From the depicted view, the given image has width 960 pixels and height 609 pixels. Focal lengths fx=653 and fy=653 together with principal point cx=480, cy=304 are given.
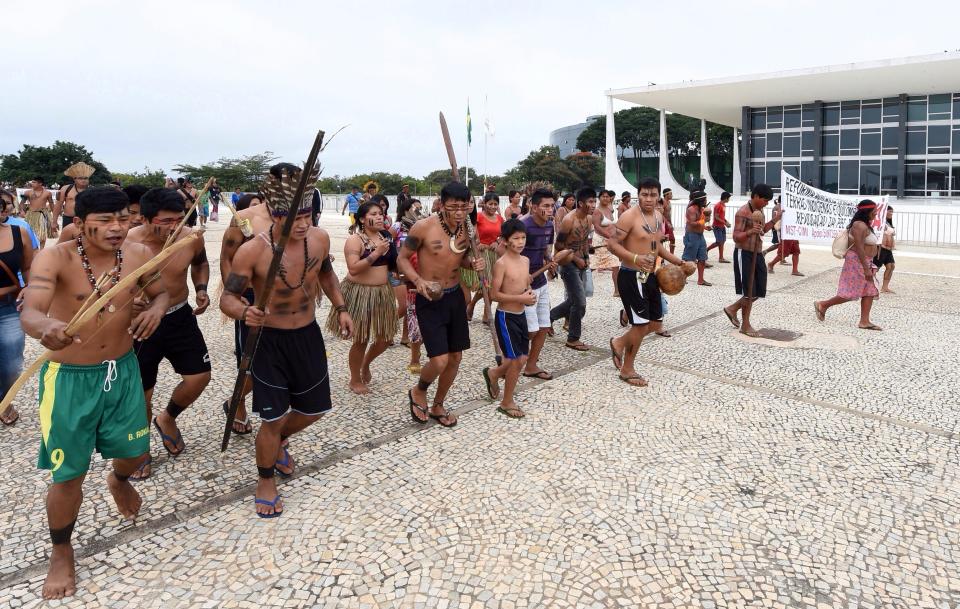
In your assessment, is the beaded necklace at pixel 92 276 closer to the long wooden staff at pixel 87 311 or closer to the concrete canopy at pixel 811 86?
the long wooden staff at pixel 87 311

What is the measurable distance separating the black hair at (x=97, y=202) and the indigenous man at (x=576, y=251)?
4.54m

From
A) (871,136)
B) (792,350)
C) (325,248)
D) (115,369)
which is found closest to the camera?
(115,369)

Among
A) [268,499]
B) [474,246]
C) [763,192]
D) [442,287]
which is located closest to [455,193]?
[474,246]

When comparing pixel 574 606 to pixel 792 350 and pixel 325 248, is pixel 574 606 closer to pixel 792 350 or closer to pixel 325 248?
pixel 325 248

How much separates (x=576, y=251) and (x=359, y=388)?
9.08 feet

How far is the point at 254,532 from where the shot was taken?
3.10 meters

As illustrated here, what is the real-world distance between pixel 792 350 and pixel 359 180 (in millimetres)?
44409

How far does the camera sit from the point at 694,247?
10945 millimetres

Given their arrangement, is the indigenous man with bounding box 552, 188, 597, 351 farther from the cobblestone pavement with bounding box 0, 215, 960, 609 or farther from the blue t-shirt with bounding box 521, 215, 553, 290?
the cobblestone pavement with bounding box 0, 215, 960, 609

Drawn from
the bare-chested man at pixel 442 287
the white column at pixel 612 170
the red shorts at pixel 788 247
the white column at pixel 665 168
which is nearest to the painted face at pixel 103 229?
the bare-chested man at pixel 442 287

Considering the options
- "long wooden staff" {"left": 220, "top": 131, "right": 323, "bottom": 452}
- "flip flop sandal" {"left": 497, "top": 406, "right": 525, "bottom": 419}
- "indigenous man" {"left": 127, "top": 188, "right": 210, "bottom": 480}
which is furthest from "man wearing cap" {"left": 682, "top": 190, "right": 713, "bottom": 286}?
"long wooden staff" {"left": 220, "top": 131, "right": 323, "bottom": 452}

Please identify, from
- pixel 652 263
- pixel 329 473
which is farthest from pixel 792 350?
pixel 329 473

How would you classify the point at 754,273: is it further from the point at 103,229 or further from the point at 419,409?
the point at 103,229

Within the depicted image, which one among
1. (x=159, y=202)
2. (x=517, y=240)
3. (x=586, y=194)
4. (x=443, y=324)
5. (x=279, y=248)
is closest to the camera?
(x=279, y=248)
